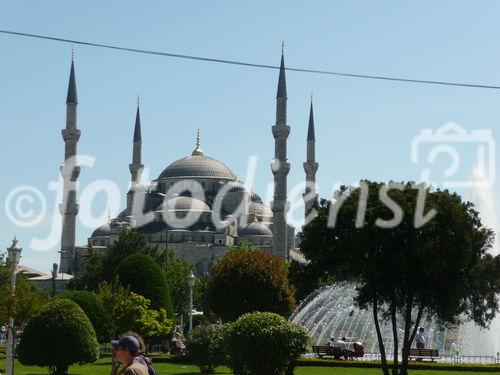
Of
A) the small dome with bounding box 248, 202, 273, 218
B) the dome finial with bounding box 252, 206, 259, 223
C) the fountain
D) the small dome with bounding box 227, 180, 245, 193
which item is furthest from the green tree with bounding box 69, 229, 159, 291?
the small dome with bounding box 248, 202, 273, 218

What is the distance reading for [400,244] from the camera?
1802cm

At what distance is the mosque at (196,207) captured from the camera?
60.7m

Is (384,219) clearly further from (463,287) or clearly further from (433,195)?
(463,287)

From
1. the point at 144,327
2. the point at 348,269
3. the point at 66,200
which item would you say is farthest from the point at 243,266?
the point at 66,200

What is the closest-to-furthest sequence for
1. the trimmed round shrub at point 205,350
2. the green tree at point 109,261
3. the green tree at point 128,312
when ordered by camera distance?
the trimmed round shrub at point 205,350
the green tree at point 128,312
the green tree at point 109,261

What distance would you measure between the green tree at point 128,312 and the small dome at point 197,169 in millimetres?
57417

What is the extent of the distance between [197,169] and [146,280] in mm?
56221

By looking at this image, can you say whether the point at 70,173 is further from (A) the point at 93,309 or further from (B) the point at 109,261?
(A) the point at 93,309

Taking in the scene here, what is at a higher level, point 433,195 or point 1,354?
Result: point 433,195

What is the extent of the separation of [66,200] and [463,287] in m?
47.3

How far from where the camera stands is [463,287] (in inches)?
749

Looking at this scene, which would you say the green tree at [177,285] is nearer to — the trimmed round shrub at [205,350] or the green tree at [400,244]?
the trimmed round shrub at [205,350]

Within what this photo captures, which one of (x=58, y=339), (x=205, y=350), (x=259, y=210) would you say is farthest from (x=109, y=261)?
(x=259, y=210)

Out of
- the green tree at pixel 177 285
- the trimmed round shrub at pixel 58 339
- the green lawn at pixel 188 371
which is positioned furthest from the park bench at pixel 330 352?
the green tree at pixel 177 285
